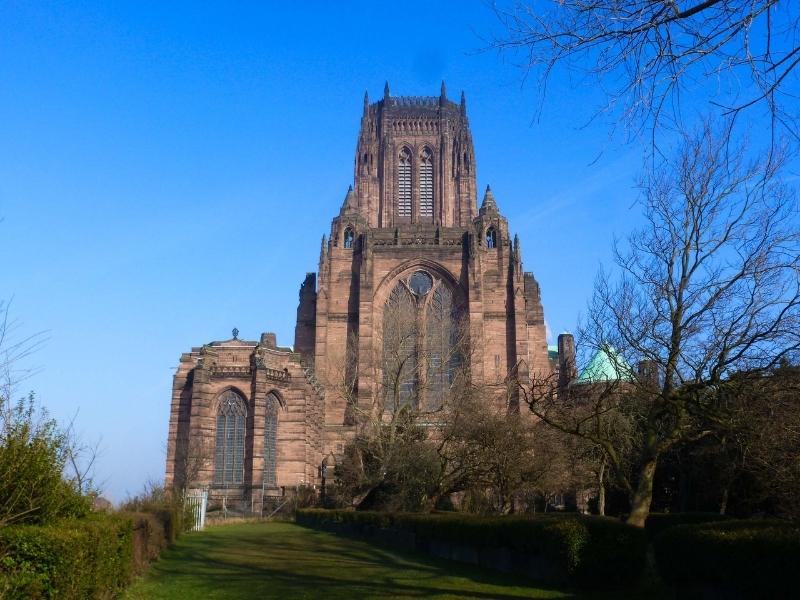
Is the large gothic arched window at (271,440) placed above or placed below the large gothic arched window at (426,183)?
below

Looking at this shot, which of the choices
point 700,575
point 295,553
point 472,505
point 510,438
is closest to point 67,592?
point 700,575

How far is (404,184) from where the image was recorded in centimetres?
6347

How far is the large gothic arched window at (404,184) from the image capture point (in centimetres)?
6219

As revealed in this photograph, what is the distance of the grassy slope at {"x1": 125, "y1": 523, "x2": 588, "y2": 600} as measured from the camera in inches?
435

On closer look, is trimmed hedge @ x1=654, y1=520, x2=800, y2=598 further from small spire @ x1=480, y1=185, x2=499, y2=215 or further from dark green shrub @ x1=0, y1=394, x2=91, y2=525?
small spire @ x1=480, y1=185, x2=499, y2=215

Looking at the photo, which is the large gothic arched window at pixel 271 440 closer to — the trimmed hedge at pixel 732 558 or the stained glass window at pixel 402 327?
the stained glass window at pixel 402 327

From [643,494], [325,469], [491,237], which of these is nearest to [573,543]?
[643,494]

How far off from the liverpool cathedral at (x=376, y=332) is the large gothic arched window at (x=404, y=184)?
115mm

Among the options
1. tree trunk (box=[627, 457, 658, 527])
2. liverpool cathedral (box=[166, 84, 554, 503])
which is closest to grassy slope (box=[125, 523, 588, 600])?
tree trunk (box=[627, 457, 658, 527])

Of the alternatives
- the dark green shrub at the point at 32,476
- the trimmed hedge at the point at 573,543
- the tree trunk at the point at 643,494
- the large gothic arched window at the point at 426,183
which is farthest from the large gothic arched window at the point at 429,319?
the dark green shrub at the point at 32,476

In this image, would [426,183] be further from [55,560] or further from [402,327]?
[55,560]

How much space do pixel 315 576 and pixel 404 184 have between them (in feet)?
173

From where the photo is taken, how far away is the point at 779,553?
7.84 m

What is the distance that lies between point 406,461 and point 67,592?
19.6m
